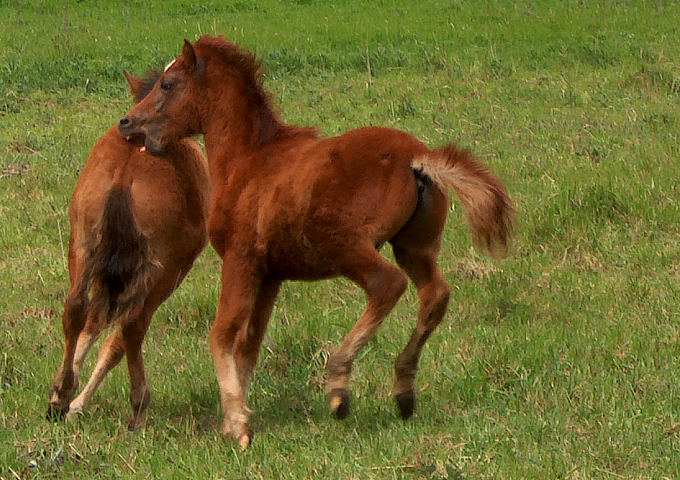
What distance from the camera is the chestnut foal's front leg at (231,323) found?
5.15 m

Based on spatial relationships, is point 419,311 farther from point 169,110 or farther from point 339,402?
point 169,110

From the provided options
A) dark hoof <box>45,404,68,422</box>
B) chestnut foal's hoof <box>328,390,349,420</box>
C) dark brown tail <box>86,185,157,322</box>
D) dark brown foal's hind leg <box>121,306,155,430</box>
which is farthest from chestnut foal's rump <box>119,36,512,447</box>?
dark hoof <box>45,404,68,422</box>

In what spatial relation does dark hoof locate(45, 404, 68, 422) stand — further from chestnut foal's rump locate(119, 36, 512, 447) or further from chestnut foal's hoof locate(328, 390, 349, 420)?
chestnut foal's hoof locate(328, 390, 349, 420)

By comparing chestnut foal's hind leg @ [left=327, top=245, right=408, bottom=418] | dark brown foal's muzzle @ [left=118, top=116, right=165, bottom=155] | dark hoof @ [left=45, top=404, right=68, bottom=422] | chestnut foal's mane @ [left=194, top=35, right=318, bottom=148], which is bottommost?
dark hoof @ [left=45, top=404, right=68, bottom=422]

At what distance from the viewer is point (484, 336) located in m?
6.21

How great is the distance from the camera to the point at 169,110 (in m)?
5.64

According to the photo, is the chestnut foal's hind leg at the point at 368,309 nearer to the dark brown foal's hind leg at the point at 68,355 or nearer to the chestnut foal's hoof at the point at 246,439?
the chestnut foal's hoof at the point at 246,439

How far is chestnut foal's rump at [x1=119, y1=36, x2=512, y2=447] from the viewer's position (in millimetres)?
4895

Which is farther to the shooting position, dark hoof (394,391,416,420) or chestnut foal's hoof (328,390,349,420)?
dark hoof (394,391,416,420)

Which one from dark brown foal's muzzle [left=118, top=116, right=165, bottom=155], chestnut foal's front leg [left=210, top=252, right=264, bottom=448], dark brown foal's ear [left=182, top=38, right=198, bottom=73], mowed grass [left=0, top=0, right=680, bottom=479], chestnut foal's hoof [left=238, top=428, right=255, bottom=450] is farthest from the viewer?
dark brown foal's muzzle [left=118, top=116, right=165, bottom=155]

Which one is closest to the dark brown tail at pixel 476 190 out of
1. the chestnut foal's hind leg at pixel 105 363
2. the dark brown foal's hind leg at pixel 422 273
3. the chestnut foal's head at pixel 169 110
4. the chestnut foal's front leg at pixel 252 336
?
the dark brown foal's hind leg at pixel 422 273

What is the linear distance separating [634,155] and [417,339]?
504cm

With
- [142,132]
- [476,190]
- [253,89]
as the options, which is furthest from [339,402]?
[142,132]

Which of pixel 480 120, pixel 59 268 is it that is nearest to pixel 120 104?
pixel 480 120
